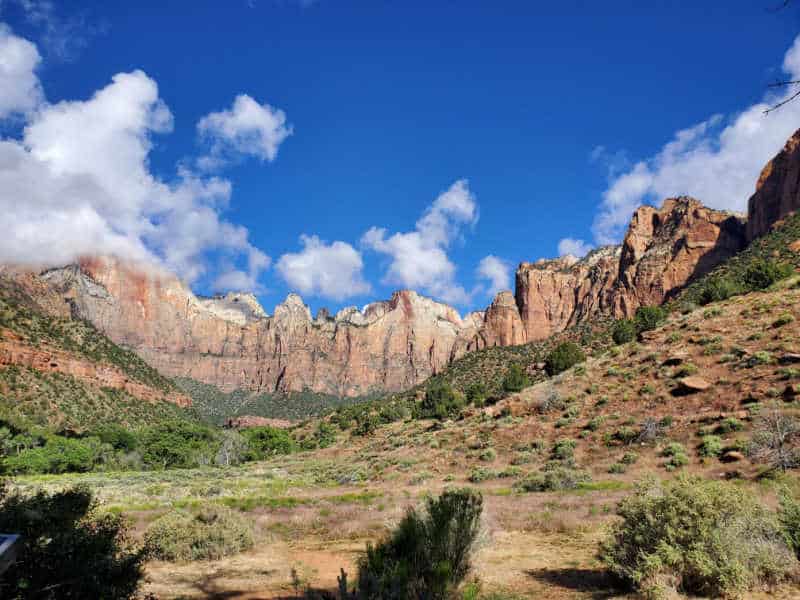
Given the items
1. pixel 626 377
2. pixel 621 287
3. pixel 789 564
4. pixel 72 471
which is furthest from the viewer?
pixel 621 287

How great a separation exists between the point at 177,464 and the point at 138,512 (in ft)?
156

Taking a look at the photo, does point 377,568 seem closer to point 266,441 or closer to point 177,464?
point 177,464

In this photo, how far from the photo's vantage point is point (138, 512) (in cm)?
1814

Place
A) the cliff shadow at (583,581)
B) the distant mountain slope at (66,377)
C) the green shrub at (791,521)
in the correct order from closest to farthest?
1. the green shrub at (791,521)
2. the cliff shadow at (583,581)
3. the distant mountain slope at (66,377)

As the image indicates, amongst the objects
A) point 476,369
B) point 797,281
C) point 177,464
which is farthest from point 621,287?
point 177,464

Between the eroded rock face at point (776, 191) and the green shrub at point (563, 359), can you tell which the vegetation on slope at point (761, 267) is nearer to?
the green shrub at point (563, 359)

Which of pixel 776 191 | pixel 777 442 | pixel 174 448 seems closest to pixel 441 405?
pixel 777 442

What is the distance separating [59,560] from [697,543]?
28.0 feet

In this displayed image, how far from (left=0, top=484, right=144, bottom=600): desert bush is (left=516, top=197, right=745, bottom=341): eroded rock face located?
10669 centimetres

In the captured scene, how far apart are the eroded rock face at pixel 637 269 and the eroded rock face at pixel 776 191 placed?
6.92 meters

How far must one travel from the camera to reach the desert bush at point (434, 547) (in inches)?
236

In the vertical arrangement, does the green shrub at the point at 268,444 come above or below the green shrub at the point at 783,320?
below

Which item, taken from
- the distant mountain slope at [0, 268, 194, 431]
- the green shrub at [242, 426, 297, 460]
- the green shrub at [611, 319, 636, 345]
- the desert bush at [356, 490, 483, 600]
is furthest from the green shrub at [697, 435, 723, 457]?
the distant mountain slope at [0, 268, 194, 431]

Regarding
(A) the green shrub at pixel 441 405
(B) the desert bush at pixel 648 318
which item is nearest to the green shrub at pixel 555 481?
(A) the green shrub at pixel 441 405
